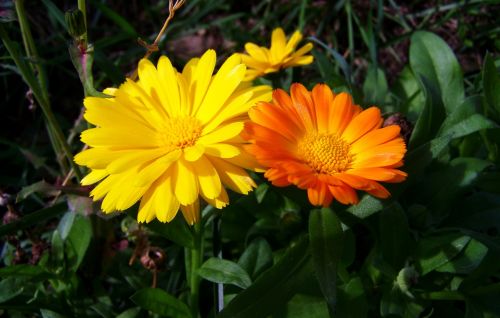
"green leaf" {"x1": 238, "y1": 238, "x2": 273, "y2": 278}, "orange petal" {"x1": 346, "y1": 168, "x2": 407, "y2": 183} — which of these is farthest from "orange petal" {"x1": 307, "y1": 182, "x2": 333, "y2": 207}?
"green leaf" {"x1": 238, "y1": 238, "x2": 273, "y2": 278}

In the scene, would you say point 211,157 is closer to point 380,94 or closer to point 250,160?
point 250,160

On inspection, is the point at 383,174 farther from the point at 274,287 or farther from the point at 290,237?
the point at 290,237

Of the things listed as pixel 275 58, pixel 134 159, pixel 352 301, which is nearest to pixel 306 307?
pixel 352 301

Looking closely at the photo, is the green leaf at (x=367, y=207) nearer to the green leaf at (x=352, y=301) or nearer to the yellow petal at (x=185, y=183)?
the green leaf at (x=352, y=301)

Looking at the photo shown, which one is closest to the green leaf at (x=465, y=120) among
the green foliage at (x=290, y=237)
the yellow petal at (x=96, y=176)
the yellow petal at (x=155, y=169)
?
the green foliage at (x=290, y=237)

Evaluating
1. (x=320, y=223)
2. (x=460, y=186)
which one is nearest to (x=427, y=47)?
(x=460, y=186)

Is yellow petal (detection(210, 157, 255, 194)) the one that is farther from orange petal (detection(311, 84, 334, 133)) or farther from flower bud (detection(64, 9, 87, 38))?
flower bud (detection(64, 9, 87, 38))
